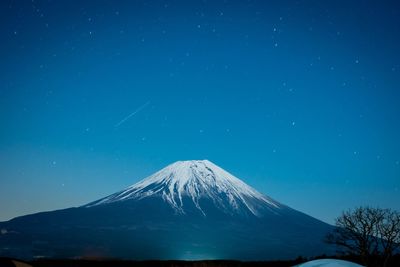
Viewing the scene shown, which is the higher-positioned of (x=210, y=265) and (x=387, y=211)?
(x=387, y=211)

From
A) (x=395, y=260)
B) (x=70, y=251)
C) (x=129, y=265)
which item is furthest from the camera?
(x=70, y=251)

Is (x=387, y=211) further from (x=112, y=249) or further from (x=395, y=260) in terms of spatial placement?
(x=112, y=249)

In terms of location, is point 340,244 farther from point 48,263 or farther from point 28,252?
point 28,252

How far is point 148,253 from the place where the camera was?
631 ft

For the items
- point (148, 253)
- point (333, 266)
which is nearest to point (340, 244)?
point (333, 266)

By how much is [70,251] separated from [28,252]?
21.2 metres

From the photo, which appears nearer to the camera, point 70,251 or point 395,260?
point 395,260

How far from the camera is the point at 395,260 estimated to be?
31656mm

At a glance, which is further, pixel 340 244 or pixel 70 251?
pixel 70 251

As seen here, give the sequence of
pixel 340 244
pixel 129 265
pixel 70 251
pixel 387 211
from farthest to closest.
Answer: pixel 70 251, pixel 387 211, pixel 340 244, pixel 129 265

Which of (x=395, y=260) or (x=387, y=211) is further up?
(x=387, y=211)

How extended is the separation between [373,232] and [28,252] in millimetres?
189584

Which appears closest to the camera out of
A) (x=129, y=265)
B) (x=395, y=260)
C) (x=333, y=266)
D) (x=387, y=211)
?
(x=333, y=266)

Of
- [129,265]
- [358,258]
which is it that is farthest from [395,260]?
[129,265]
